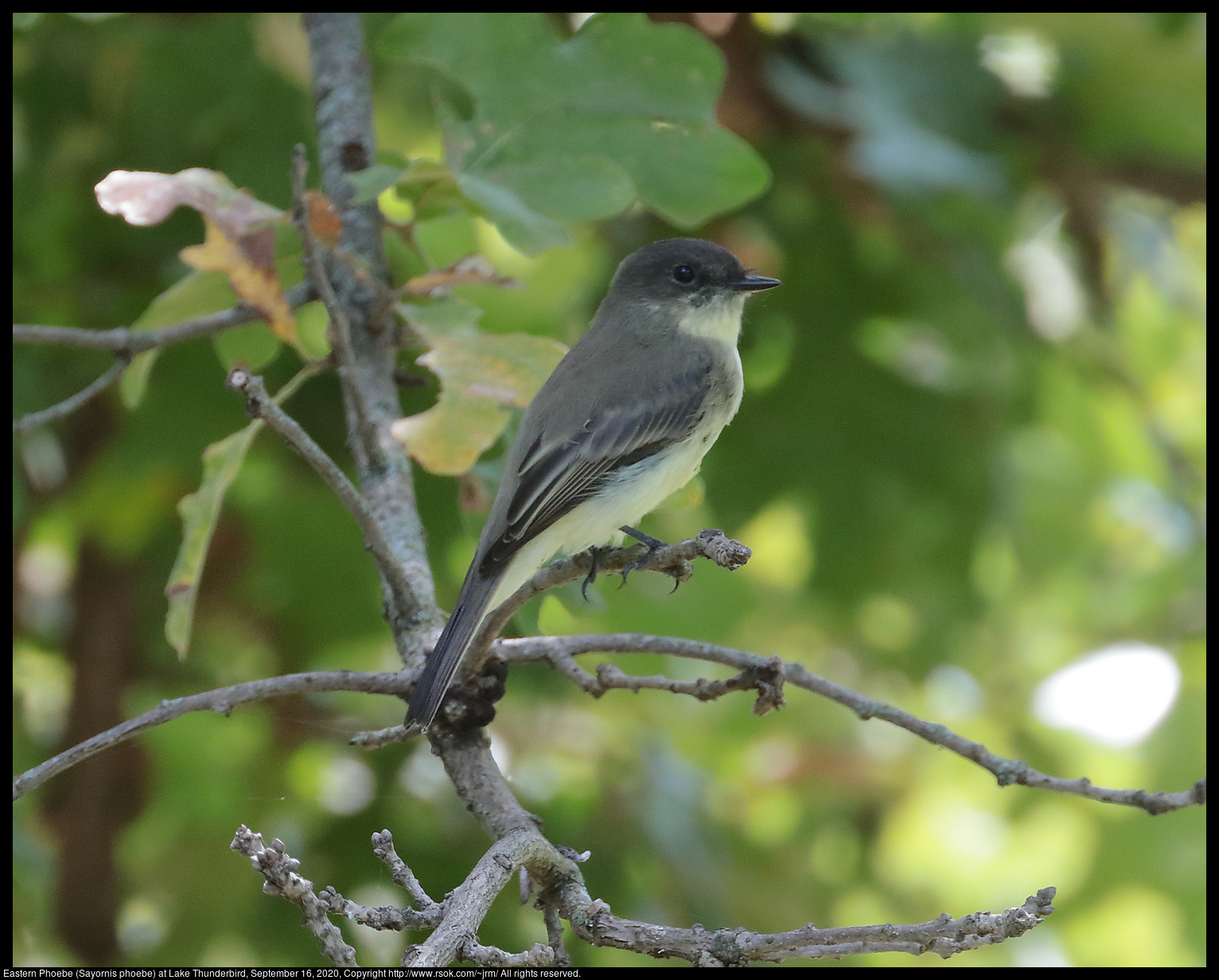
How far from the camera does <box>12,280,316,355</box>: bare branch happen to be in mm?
1966

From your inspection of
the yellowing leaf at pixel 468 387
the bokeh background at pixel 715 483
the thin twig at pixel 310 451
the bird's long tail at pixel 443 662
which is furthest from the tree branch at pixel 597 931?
the bokeh background at pixel 715 483

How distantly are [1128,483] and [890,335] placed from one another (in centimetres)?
122

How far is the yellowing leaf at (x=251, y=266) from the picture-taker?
1979mm

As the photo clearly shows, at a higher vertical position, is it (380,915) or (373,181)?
(373,181)

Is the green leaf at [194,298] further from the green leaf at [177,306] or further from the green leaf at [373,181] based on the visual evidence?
the green leaf at [373,181]

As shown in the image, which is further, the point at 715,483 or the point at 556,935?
the point at 715,483

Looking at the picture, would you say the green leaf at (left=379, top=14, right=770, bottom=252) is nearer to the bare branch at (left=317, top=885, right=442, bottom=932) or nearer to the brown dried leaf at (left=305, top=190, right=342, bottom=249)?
the brown dried leaf at (left=305, top=190, right=342, bottom=249)

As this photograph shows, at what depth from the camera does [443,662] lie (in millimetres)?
1718

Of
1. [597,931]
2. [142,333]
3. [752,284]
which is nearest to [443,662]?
[597,931]

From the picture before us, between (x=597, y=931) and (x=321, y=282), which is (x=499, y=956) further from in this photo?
(x=321, y=282)

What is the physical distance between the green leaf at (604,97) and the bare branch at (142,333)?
566 millimetres

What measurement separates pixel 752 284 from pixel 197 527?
155 cm

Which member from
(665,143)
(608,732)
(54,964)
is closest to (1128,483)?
(608,732)

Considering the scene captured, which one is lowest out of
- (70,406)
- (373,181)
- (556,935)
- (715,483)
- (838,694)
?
(715,483)
